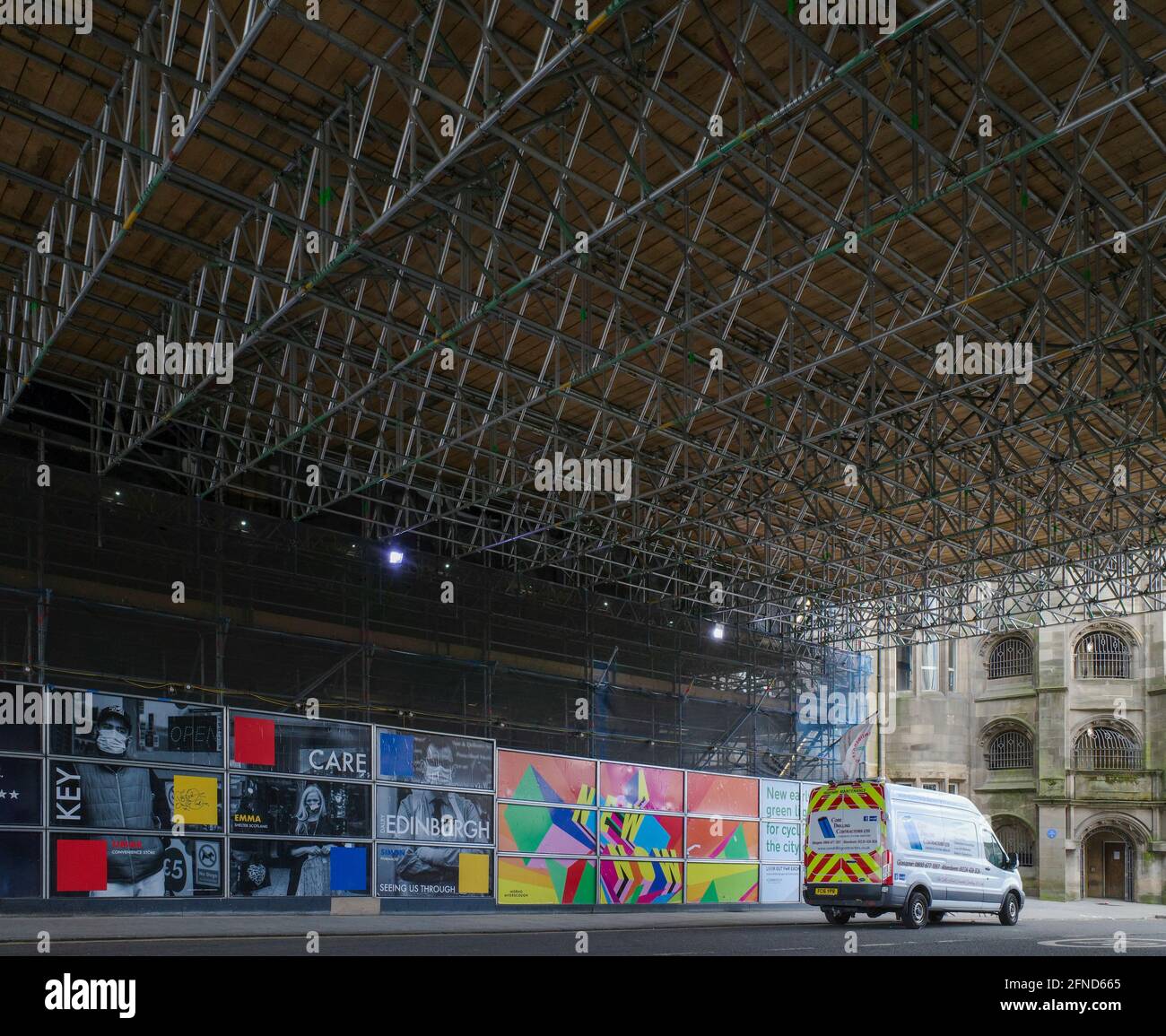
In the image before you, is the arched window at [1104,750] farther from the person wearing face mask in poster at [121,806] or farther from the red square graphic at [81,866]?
the red square graphic at [81,866]

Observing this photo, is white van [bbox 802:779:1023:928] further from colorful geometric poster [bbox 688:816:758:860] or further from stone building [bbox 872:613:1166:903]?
stone building [bbox 872:613:1166:903]

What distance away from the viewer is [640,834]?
97.1 ft

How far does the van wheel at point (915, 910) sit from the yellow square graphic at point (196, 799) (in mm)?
12521

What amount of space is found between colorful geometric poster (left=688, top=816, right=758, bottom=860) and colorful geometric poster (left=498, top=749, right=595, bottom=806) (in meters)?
3.84

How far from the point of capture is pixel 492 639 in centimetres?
2956

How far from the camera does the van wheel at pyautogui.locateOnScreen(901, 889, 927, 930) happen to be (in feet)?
71.1

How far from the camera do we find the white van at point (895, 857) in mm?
21766

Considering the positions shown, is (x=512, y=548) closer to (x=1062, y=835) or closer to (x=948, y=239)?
(x=948, y=239)

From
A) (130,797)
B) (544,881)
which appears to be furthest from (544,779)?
(130,797)

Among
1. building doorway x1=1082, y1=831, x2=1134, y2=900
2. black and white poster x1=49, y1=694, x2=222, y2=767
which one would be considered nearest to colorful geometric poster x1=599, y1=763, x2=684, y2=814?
black and white poster x1=49, y1=694, x2=222, y2=767

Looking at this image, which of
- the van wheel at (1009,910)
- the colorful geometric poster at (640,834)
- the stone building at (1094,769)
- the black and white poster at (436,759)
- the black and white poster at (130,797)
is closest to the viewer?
the black and white poster at (130,797)

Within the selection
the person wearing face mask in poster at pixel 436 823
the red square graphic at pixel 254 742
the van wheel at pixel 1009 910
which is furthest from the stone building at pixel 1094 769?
the red square graphic at pixel 254 742

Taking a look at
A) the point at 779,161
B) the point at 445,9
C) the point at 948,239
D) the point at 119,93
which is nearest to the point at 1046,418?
the point at 948,239

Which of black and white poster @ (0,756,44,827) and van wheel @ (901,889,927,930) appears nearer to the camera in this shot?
black and white poster @ (0,756,44,827)
